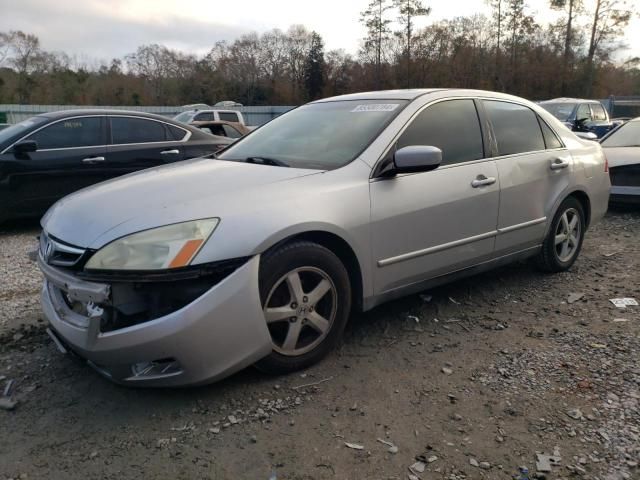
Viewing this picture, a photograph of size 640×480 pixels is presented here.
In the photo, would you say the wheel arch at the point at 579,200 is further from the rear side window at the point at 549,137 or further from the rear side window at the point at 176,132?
the rear side window at the point at 176,132

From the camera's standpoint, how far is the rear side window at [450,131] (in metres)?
3.56

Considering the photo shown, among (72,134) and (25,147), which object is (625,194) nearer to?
(72,134)

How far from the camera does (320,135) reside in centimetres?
368

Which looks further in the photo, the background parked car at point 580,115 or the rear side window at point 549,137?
the background parked car at point 580,115

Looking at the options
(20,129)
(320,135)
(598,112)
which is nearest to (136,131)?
(20,129)

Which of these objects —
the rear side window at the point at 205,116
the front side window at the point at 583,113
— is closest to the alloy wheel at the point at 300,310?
the front side window at the point at 583,113

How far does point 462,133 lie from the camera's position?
3861mm

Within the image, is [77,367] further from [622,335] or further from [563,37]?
[563,37]

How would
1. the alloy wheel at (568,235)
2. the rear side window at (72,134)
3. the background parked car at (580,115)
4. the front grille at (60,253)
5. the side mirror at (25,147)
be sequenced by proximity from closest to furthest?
the front grille at (60,253) → the alloy wheel at (568,235) → the side mirror at (25,147) → the rear side window at (72,134) → the background parked car at (580,115)

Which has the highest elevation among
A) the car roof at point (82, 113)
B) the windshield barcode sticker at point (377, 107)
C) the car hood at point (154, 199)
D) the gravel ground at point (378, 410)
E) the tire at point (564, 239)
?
the windshield barcode sticker at point (377, 107)

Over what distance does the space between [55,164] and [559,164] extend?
18.5ft

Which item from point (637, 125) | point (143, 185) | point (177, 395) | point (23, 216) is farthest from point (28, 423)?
point (637, 125)

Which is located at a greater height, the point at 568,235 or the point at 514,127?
the point at 514,127

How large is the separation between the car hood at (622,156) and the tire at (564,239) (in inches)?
116
